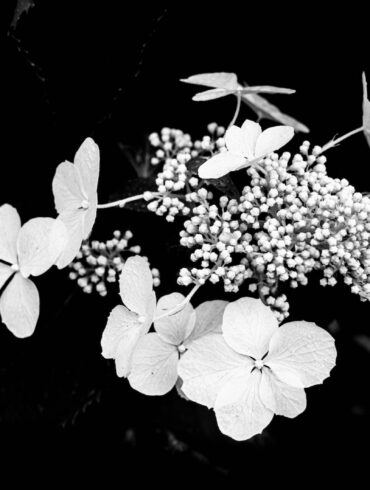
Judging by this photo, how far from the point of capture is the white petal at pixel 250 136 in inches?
31.2

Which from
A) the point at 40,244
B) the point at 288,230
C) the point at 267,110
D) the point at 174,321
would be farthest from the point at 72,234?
the point at 267,110

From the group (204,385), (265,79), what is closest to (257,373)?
(204,385)

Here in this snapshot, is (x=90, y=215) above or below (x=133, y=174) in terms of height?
above

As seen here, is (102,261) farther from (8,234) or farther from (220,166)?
(220,166)

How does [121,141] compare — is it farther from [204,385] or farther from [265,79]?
[204,385]

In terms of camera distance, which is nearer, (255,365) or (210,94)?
(255,365)

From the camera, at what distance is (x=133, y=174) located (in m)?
1.20

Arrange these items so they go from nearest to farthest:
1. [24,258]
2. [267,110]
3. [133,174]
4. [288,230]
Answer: [288,230], [24,258], [267,110], [133,174]

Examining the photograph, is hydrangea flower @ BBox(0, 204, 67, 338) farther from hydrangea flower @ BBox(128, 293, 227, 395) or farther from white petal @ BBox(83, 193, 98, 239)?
hydrangea flower @ BBox(128, 293, 227, 395)

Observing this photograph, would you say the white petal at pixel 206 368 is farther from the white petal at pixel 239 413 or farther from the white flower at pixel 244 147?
the white flower at pixel 244 147

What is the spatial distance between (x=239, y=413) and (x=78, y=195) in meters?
0.37

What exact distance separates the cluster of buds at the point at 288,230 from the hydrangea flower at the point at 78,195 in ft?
0.44

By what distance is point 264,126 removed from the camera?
121cm

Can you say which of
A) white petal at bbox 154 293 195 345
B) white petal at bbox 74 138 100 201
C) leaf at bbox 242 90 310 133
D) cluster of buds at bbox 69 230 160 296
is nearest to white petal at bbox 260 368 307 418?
white petal at bbox 154 293 195 345
